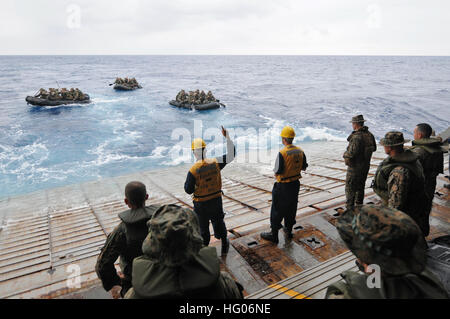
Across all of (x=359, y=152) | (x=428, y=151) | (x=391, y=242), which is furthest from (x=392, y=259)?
(x=359, y=152)

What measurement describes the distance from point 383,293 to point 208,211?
10.1 feet

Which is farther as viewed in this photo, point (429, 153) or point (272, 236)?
point (272, 236)

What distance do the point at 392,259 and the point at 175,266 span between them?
1292 mm

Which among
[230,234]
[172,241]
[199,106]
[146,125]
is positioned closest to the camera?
[172,241]

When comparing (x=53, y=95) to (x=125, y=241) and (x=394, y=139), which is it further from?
(x=394, y=139)

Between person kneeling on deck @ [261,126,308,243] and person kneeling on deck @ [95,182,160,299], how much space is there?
260 centimetres

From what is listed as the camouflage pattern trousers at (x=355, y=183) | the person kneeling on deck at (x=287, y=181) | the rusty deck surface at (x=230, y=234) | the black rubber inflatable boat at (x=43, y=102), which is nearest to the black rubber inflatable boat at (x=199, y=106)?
the black rubber inflatable boat at (x=43, y=102)

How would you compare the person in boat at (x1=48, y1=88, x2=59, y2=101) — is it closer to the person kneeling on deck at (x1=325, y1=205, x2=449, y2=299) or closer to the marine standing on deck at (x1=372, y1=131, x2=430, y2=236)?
the marine standing on deck at (x1=372, y1=131, x2=430, y2=236)

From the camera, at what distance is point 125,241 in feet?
8.61

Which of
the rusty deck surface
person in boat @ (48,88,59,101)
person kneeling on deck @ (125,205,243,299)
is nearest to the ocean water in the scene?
person in boat @ (48,88,59,101)

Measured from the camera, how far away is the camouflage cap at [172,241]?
1608 mm

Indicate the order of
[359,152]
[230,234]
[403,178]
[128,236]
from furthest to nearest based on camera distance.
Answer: [230,234] < [359,152] < [403,178] < [128,236]

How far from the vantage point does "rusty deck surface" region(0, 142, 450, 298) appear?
3889 millimetres

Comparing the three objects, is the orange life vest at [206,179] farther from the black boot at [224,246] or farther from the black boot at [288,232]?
the black boot at [288,232]
